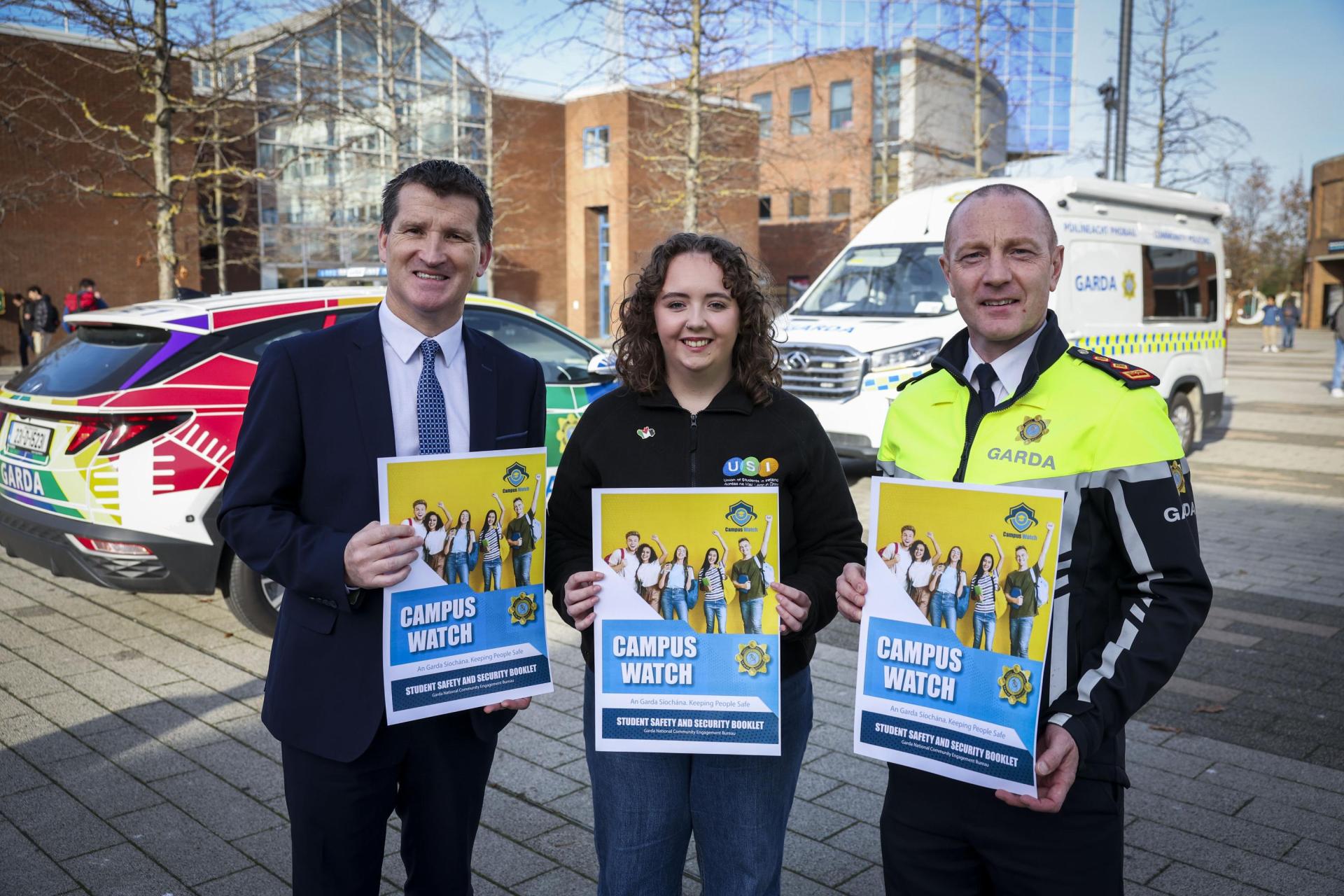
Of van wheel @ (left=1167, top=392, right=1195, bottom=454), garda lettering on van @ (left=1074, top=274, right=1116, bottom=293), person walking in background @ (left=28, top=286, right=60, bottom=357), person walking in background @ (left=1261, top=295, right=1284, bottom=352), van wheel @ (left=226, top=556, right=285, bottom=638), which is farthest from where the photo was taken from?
person walking in background @ (left=1261, top=295, right=1284, bottom=352)

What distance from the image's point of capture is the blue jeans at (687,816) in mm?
2238

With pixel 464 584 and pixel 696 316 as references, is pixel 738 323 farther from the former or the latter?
pixel 464 584

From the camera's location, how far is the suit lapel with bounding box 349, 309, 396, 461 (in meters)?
2.25

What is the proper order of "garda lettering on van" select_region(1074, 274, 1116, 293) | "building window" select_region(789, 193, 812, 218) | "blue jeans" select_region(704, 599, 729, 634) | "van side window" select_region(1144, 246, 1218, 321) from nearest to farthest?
"blue jeans" select_region(704, 599, 729, 634) → "garda lettering on van" select_region(1074, 274, 1116, 293) → "van side window" select_region(1144, 246, 1218, 321) → "building window" select_region(789, 193, 812, 218)

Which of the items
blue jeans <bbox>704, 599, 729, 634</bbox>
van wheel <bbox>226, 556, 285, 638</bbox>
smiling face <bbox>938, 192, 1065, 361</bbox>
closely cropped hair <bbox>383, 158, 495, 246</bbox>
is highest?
closely cropped hair <bbox>383, 158, 495, 246</bbox>

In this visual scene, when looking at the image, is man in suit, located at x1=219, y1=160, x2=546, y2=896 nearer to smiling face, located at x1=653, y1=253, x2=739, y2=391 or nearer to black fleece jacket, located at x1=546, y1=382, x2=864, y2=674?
black fleece jacket, located at x1=546, y1=382, x2=864, y2=674

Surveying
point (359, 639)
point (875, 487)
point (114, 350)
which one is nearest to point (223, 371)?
point (114, 350)

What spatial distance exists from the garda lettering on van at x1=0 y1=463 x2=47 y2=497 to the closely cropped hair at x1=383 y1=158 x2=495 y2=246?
12.9 feet

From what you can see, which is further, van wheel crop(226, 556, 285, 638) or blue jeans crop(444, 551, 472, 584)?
van wheel crop(226, 556, 285, 638)

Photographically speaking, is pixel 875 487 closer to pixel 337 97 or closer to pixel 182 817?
pixel 182 817

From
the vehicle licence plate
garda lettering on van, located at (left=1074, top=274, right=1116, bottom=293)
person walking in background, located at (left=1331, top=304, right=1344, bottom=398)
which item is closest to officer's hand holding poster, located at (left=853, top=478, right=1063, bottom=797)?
the vehicle licence plate

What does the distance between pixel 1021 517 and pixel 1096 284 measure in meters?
9.25

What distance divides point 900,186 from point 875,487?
89.8 feet

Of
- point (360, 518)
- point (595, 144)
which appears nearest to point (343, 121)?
point (360, 518)
